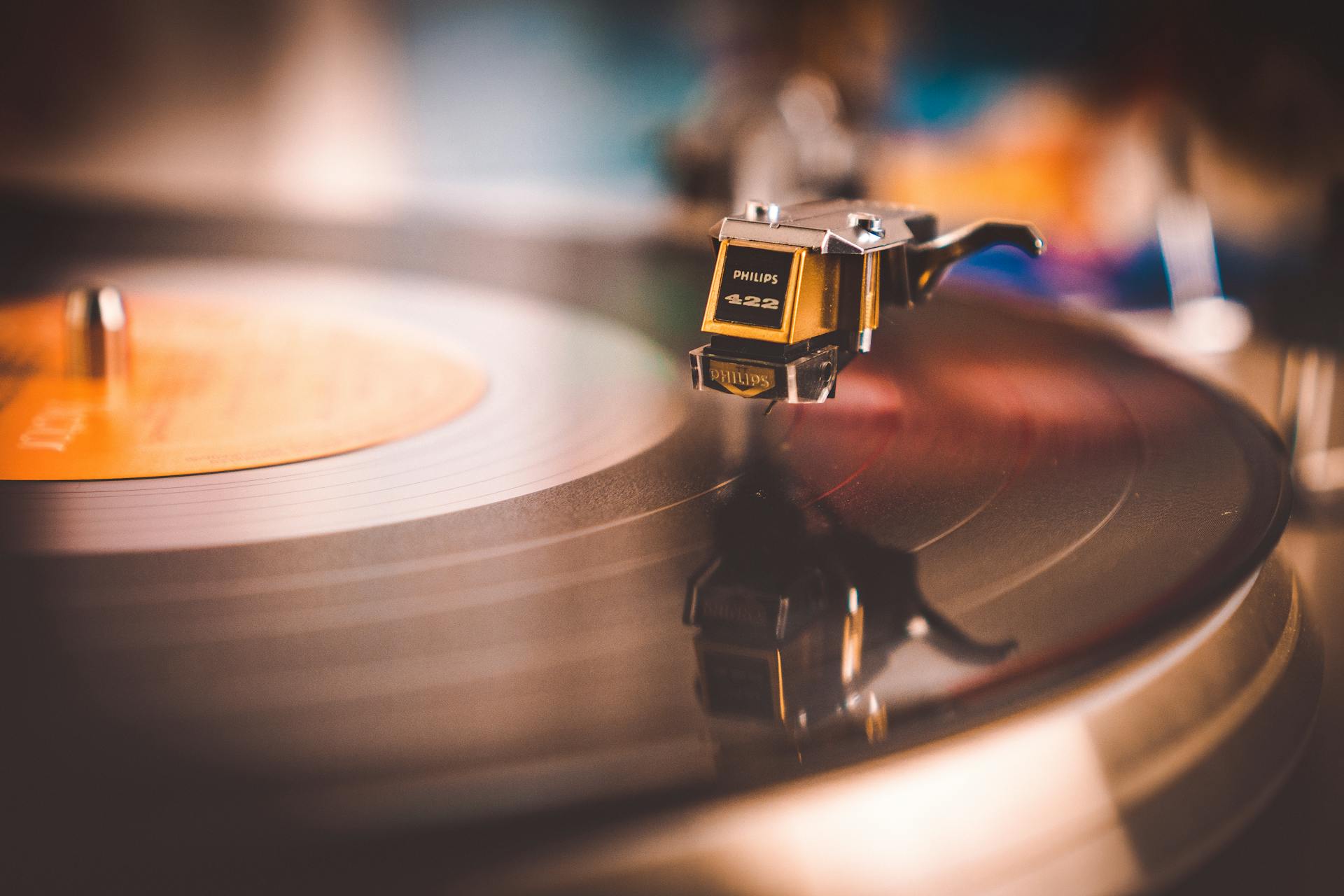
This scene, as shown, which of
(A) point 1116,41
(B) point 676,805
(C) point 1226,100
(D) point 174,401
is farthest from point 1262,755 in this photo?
(A) point 1116,41

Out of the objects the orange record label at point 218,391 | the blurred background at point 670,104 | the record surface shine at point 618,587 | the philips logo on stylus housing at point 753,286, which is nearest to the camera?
the record surface shine at point 618,587

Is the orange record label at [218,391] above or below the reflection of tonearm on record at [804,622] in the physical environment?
below

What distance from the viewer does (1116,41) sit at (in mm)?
2834

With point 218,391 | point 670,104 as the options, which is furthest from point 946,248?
point 670,104

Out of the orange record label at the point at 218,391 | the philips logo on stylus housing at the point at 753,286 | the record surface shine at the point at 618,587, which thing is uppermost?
the philips logo on stylus housing at the point at 753,286

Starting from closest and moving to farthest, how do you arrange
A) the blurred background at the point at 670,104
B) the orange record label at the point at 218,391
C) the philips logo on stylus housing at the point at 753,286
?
the philips logo on stylus housing at the point at 753,286
the orange record label at the point at 218,391
the blurred background at the point at 670,104

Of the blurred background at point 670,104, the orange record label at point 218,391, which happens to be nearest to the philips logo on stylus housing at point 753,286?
the orange record label at point 218,391

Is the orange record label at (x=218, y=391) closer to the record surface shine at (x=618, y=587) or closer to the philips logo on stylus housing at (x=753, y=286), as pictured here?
the record surface shine at (x=618, y=587)

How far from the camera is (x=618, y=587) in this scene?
1.62 ft

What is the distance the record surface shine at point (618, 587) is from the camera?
0.37 metres

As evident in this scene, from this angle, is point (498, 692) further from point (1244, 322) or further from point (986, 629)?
point (1244, 322)

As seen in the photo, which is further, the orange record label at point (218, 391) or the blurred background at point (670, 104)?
the blurred background at point (670, 104)

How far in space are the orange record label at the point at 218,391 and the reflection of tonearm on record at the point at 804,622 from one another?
12.3 inches

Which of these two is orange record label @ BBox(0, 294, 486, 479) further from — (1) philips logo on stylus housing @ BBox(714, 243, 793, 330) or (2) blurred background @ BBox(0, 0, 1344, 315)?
(2) blurred background @ BBox(0, 0, 1344, 315)
